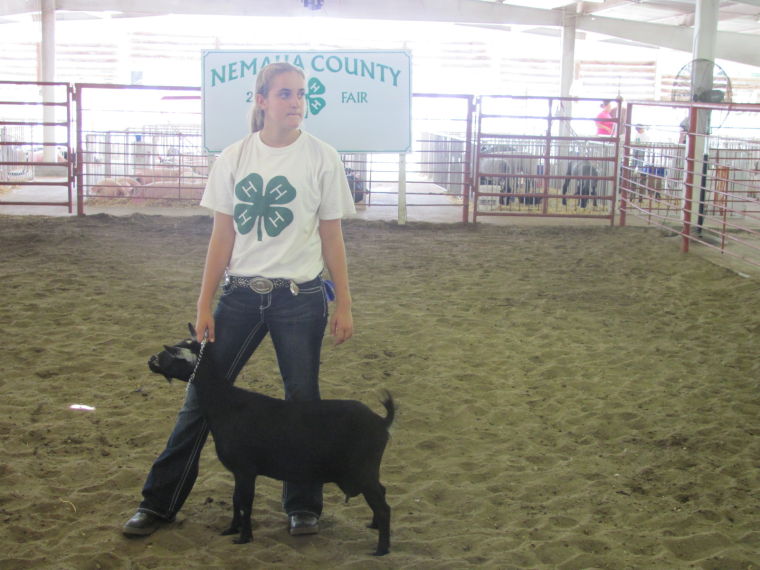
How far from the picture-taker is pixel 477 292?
23.6 feet

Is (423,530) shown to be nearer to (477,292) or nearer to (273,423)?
(273,423)

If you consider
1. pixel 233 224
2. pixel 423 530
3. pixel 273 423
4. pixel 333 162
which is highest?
pixel 333 162

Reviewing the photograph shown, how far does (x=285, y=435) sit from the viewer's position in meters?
2.78

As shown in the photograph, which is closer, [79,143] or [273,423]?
[273,423]

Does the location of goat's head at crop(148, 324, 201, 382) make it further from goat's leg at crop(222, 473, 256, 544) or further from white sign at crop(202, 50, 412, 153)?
white sign at crop(202, 50, 412, 153)

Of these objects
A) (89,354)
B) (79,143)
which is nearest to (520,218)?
(79,143)

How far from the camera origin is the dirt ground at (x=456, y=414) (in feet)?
9.91

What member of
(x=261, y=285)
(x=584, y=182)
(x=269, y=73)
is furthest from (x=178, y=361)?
(x=584, y=182)

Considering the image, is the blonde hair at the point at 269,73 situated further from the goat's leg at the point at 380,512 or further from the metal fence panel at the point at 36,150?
the metal fence panel at the point at 36,150

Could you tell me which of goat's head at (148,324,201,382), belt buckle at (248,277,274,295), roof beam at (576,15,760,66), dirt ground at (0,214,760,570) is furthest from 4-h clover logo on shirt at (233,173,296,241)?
roof beam at (576,15,760,66)

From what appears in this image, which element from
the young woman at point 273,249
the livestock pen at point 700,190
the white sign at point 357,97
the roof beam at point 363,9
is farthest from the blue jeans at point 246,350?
the roof beam at point 363,9

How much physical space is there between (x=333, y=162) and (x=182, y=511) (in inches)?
56.9

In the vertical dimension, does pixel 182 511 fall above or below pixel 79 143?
below

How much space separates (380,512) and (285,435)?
411mm
